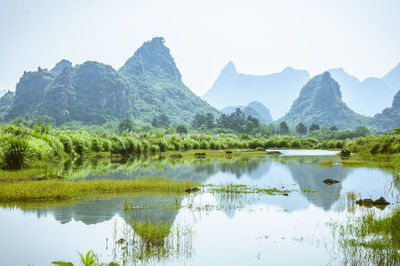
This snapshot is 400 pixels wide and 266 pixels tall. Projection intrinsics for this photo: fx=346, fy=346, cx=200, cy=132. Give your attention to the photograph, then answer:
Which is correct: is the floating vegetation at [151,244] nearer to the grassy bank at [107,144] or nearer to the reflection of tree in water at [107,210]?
the reflection of tree in water at [107,210]

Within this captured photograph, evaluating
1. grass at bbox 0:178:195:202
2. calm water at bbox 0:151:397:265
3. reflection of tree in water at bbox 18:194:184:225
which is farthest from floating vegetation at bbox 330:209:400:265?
grass at bbox 0:178:195:202

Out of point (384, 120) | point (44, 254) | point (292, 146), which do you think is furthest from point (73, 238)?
point (384, 120)

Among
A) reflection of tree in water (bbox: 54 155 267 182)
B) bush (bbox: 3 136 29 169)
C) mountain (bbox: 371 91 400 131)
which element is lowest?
reflection of tree in water (bbox: 54 155 267 182)

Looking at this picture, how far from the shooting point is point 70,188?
1411 centimetres

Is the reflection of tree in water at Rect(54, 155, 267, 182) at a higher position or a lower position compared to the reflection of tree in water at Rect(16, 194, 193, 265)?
higher

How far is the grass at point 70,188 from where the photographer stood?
12.8 meters

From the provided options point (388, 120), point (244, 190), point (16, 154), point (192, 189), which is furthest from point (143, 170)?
point (388, 120)

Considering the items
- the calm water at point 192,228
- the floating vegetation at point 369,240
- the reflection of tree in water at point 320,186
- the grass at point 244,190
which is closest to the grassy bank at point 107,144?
the reflection of tree in water at point 320,186

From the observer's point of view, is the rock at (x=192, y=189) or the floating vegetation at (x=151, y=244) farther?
the rock at (x=192, y=189)

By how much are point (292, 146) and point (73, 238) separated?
66385 mm

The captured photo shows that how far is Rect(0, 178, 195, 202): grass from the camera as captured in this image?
1276 centimetres

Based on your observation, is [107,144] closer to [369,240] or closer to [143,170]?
[143,170]

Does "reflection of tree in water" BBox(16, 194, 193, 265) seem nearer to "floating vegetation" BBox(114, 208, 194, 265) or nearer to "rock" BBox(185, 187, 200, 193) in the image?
"floating vegetation" BBox(114, 208, 194, 265)

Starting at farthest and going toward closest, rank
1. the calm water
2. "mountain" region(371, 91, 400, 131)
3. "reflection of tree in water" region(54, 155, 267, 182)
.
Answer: "mountain" region(371, 91, 400, 131) < "reflection of tree in water" region(54, 155, 267, 182) < the calm water
